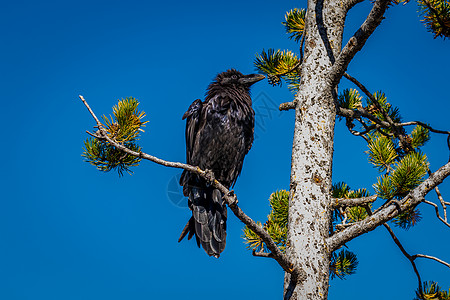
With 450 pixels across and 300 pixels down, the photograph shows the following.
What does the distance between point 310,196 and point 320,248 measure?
1.08 feet

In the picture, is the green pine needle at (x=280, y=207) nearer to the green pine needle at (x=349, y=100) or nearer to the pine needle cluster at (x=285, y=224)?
the pine needle cluster at (x=285, y=224)

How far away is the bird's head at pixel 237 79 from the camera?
468cm

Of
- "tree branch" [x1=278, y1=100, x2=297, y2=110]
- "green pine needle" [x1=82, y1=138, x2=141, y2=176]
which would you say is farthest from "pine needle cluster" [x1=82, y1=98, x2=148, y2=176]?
"tree branch" [x1=278, y1=100, x2=297, y2=110]

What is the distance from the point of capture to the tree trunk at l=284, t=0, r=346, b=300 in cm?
261

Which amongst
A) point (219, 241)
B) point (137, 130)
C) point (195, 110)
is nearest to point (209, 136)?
point (195, 110)

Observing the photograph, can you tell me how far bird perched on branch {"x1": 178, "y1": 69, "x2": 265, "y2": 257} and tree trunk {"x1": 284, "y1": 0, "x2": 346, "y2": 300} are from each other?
1296 millimetres

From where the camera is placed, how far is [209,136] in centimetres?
432

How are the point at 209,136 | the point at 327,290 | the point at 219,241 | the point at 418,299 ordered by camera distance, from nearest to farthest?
the point at 327,290 < the point at 418,299 < the point at 219,241 < the point at 209,136

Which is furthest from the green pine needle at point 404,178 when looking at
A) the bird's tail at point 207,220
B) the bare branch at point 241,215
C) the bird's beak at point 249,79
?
the bird's beak at point 249,79

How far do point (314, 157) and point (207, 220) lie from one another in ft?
5.14

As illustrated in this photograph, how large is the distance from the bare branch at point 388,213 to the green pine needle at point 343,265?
0.98m

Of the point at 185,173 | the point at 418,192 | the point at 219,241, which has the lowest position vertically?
the point at 418,192

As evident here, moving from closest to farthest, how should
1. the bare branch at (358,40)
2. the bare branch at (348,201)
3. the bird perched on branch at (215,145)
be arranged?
the bare branch at (358,40)
the bare branch at (348,201)
the bird perched on branch at (215,145)

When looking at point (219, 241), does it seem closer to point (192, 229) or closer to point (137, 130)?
point (192, 229)
